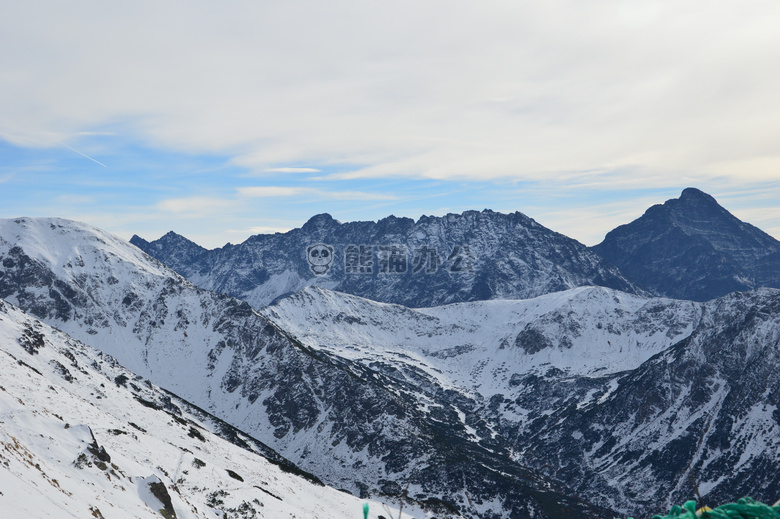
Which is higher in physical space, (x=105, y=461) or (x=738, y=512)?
(x=738, y=512)

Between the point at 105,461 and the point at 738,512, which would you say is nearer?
the point at 738,512

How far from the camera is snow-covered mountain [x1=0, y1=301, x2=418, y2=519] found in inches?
1319

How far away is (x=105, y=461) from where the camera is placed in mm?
46656

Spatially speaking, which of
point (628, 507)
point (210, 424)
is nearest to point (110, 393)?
point (210, 424)

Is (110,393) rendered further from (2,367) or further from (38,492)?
(38,492)

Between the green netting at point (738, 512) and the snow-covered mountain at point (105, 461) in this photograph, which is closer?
the green netting at point (738, 512)

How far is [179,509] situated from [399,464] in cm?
13687

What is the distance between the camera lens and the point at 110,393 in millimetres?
114438

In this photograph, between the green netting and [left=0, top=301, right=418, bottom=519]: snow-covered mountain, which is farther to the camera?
[left=0, top=301, right=418, bottom=519]: snow-covered mountain

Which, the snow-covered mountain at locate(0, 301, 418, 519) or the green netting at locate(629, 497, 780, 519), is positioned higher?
the green netting at locate(629, 497, 780, 519)

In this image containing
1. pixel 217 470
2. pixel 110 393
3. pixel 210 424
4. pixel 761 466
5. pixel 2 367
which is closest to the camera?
Answer: pixel 2 367

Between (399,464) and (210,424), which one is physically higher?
(210,424)

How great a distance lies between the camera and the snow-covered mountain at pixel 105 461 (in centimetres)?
3350

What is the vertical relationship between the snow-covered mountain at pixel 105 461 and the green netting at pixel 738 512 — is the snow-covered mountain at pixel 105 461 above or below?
below
